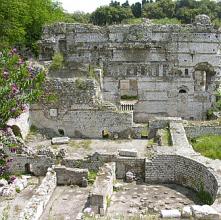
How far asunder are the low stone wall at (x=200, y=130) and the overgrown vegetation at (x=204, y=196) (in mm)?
6064

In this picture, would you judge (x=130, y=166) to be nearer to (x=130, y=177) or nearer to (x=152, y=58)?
(x=130, y=177)

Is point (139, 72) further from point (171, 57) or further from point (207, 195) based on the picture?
point (207, 195)

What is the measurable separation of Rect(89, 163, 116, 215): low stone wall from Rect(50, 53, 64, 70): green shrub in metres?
8.80

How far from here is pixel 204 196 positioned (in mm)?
15836

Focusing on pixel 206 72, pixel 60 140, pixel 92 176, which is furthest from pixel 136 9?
pixel 92 176

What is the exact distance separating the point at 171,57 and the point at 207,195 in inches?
498

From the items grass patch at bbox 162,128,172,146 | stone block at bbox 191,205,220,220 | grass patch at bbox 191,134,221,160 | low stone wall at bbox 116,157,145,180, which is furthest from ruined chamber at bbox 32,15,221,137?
stone block at bbox 191,205,220,220

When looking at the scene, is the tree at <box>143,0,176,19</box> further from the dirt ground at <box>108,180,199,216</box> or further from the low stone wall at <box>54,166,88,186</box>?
the dirt ground at <box>108,180,199,216</box>

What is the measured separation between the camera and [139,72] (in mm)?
27094

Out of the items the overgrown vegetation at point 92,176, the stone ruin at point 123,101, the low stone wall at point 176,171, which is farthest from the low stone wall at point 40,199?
the low stone wall at point 176,171

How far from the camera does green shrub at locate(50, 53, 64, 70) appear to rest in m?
25.0

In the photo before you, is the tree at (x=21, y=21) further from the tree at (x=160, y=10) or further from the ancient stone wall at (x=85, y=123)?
the tree at (x=160, y=10)

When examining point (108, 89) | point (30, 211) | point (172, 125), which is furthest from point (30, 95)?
point (108, 89)

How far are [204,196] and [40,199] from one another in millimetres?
5322
